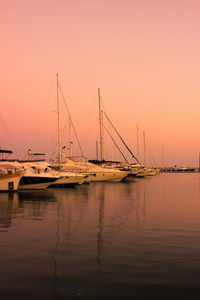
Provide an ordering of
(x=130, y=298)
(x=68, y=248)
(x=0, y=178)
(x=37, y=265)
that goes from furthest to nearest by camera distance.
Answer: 1. (x=0, y=178)
2. (x=68, y=248)
3. (x=37, y=265)
4. (x=130, y=298)

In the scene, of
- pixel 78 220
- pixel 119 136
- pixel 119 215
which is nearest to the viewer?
pixel 78 220

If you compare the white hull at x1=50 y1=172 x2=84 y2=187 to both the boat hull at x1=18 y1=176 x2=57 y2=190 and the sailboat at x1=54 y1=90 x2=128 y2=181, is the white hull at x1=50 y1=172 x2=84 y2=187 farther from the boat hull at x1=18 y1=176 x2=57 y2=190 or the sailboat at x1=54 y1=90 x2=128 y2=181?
the sailboat at x1=54 y1=90 x2=128 y2=181

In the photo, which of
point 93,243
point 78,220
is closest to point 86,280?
point 93,243

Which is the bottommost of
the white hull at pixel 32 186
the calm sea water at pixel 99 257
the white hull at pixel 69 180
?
the calm sea water at pixel 99 257

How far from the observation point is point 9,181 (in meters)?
40.7

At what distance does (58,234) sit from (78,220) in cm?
479

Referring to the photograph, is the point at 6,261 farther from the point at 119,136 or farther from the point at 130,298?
the point at 119,136

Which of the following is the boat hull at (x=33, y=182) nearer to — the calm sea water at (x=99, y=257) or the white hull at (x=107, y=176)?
the white hull at (x=107, y=176)

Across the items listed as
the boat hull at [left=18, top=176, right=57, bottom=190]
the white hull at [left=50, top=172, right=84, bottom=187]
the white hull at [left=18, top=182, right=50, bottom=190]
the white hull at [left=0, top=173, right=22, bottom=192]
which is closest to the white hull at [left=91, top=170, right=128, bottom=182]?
the white hull at [left=50, top=172, right=84, bottom=187]

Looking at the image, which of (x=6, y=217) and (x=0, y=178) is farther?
(x=0, y=178)

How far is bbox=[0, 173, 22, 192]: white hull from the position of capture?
40344 millimetres

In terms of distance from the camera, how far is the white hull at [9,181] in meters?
40.3

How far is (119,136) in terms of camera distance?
71.4 meters

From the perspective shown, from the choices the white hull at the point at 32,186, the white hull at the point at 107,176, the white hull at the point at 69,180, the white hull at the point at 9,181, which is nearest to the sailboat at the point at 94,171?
the white hull at the point at 107,176
